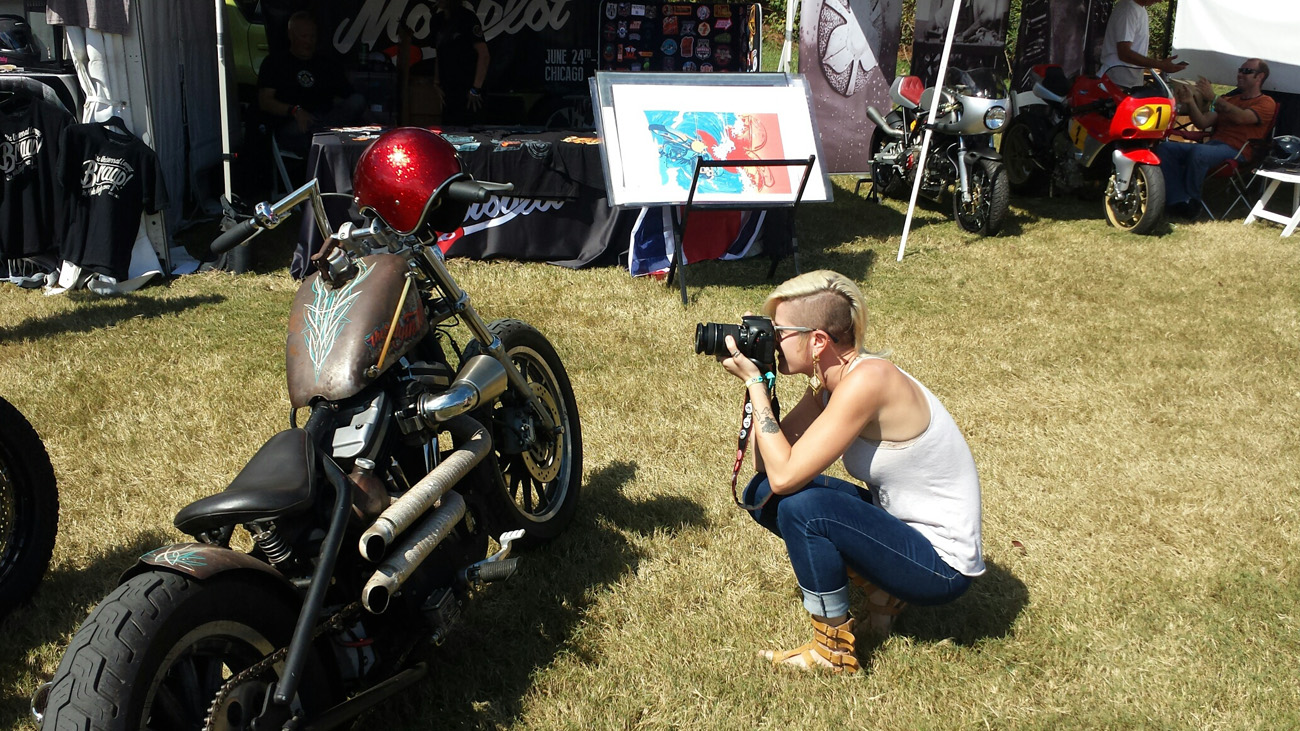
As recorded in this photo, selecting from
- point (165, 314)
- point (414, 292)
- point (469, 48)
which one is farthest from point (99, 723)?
point (469, 48)

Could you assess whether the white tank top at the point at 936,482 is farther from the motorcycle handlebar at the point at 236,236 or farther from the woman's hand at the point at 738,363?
the motorcycle handlebar at the point at 236,236

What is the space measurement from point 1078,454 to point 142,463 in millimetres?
3932

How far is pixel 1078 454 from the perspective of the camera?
4.29 m

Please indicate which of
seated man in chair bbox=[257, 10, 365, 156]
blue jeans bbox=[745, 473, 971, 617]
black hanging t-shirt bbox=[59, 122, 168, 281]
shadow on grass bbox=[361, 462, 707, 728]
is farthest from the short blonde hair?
seated man in chair bbox=[257, 10, 365, 156]

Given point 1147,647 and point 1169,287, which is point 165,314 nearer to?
point 1147,647

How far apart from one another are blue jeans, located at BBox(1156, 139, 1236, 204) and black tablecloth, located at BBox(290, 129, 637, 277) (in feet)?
16.6

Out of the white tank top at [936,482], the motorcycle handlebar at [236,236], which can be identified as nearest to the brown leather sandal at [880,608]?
the white tank top at [936,482]

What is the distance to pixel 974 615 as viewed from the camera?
10.2 ft

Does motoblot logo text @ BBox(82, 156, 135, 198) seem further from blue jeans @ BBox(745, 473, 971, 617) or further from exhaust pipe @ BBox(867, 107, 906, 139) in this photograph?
exhaust pipe @ BBox(867, 107, 906, 139)

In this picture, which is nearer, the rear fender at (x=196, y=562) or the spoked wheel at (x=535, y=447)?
the rear fender at (x=196, y=562)

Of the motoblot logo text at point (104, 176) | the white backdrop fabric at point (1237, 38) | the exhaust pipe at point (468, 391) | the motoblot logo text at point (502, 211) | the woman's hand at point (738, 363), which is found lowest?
the motoblot logo text at point (502, 211)

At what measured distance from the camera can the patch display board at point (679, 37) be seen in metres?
9.95

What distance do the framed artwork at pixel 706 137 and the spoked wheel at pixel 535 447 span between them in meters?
2.94

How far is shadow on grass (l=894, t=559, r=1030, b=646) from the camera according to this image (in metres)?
3.01
